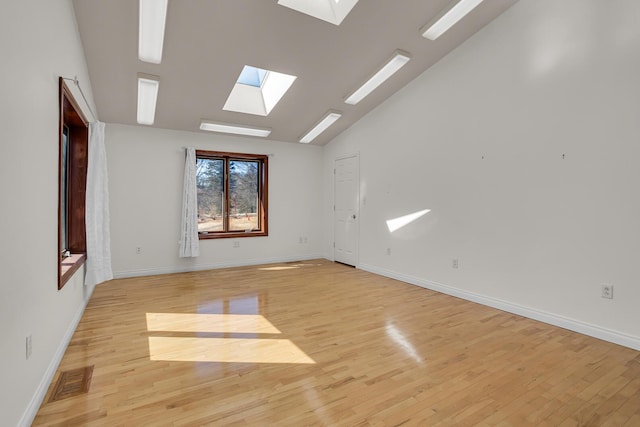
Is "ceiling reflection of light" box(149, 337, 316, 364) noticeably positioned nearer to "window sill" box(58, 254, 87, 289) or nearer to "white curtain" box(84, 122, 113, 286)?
"window sill" box(58, 254, 87, 289)

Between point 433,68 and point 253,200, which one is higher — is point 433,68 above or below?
above

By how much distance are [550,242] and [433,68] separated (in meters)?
2.72

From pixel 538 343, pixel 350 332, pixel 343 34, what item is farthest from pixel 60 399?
pixel 343 34

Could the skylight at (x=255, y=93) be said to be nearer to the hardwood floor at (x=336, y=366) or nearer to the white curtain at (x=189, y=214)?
the white curtain at (x=189, y=214)

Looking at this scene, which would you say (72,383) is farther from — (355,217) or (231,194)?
(355,217)

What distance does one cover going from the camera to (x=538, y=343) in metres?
2.71

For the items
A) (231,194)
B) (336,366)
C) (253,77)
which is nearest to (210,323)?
(336,366)

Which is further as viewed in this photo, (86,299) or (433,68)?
(433,68)

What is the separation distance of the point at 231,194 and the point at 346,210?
2262mm

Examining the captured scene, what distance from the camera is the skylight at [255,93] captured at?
4848mm

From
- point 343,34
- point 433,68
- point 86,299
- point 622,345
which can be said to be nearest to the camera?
point 622,345

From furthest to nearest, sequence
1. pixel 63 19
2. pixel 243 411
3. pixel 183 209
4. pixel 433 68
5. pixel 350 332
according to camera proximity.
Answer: pixel 183 209 → pixel 433 68 → pixel 350 332 → pixel 63 19 → pixel 243 411

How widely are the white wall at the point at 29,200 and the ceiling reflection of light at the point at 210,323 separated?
790 millimetres

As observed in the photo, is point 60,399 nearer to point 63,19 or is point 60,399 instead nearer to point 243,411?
point 243,411
